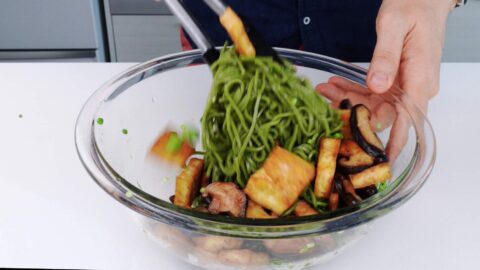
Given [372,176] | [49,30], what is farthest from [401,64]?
[49,30]

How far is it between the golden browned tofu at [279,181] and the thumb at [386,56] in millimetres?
196

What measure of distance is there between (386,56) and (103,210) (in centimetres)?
52

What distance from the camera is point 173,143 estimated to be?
2.85 feet

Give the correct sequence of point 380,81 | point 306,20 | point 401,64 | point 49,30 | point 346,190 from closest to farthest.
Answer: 1. point 346,190
2. point 380,81
3. point 401,64
4. point 306,20
5. point 49,30

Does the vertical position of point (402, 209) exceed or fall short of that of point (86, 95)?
it falls short

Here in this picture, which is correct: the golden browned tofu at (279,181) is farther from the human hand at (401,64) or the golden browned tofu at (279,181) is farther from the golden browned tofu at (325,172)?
the human hand at (401,64)

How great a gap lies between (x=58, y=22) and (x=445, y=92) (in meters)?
1.74

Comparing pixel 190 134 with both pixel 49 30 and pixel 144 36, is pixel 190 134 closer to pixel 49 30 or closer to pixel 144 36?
pixel 144 36

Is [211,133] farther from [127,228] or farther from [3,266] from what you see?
[3,266]

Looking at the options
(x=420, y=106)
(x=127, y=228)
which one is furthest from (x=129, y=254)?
(x=420, y=106)

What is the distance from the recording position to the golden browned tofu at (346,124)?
0.83m

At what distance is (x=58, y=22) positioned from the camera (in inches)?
90.4

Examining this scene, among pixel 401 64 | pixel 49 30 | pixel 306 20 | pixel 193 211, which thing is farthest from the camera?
pixel 49 30

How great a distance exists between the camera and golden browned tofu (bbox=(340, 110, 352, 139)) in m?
0.83
